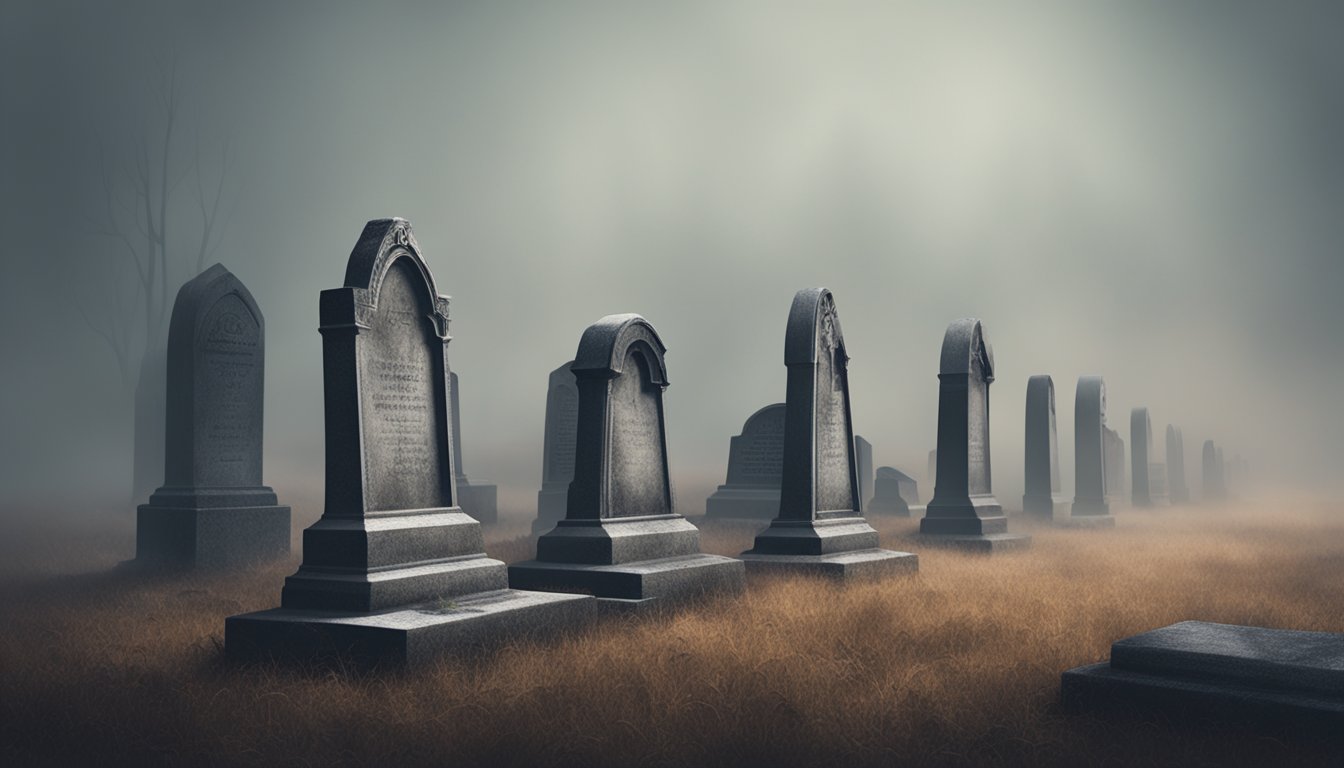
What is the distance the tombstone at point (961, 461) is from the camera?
14.0 meters

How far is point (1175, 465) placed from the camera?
30750mm

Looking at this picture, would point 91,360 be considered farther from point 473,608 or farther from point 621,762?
point 621,762

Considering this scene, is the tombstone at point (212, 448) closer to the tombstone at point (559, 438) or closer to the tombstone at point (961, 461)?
the tombstone at point (559, 438)

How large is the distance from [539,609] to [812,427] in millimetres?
4522

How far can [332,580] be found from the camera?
6.25m

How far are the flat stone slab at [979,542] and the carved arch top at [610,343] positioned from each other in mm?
5983

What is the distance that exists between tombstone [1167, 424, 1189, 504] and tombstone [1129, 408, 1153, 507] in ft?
15.5

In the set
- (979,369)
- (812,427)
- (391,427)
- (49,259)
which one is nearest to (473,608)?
(391,427)

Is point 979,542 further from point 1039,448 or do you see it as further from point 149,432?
point 149,432

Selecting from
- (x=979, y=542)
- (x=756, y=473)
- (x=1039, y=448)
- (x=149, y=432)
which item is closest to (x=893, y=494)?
(x=1039, y=448)

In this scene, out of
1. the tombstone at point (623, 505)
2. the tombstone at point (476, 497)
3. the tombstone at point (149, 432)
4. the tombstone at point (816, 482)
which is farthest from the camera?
the tombstone at point (149, 432)

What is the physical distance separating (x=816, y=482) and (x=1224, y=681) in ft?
19.5

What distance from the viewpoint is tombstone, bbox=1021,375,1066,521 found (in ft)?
65.2

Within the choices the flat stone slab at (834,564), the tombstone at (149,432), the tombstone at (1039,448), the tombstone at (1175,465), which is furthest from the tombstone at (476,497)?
the tombstone at (1175,465)
